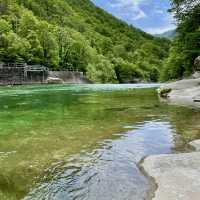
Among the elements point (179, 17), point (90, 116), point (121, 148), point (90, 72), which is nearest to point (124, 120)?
point (90, 116)

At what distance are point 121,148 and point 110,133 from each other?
3382 millimetres

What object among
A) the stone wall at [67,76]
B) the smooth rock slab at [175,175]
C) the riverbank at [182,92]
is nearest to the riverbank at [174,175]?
the smooth rock slab at [175,175]

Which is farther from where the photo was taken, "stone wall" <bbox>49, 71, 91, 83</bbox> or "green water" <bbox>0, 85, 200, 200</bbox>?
"stone wall" <bbox>49, 71, 91, 83</bbox>

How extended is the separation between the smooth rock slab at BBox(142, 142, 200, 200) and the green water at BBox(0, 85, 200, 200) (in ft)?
1.29

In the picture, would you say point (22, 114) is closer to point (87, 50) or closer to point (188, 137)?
point (188, 137)

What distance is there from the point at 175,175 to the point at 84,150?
4602 mm

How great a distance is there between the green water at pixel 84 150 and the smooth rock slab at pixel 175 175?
0.39 m

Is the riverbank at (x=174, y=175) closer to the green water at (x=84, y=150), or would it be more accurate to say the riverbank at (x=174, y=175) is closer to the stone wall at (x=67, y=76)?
the green water at (x=84, y=150)

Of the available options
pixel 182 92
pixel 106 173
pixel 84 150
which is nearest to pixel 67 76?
pixel 182 92

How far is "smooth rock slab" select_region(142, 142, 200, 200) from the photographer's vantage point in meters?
8.57

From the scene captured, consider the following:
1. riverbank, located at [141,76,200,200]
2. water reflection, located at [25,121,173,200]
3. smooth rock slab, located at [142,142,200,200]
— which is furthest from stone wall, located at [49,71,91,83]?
smooth rock slab, located at [142,142,200,200]

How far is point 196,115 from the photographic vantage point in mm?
22797

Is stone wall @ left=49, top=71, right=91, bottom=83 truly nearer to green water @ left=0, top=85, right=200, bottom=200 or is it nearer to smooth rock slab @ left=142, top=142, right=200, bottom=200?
green water @ left=0, top=85, right=200, bottom=200

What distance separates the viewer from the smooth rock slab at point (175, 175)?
8572 millimetres
